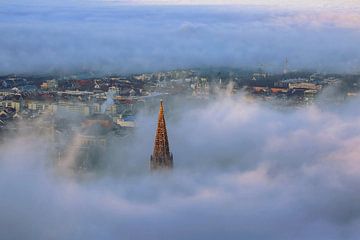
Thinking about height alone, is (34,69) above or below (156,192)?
above

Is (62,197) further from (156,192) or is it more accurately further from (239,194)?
(239,194)

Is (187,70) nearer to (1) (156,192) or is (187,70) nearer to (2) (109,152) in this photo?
(2) (109,152)

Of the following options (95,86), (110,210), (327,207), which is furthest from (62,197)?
(95,86)

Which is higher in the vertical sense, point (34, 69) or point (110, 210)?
point (34, 69)

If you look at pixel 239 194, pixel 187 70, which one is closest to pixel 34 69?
pixel 187 70

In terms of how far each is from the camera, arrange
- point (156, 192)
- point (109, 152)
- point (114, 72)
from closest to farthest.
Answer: point (156, 192)
point (109, 152)
point (114, 72)

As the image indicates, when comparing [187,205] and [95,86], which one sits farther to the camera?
[95,86]

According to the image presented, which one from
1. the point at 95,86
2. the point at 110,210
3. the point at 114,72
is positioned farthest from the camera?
the point at 114,72

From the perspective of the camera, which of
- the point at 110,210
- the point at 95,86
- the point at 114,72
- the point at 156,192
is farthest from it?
the point at 114,72

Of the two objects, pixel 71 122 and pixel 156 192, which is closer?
pixel 156 192
